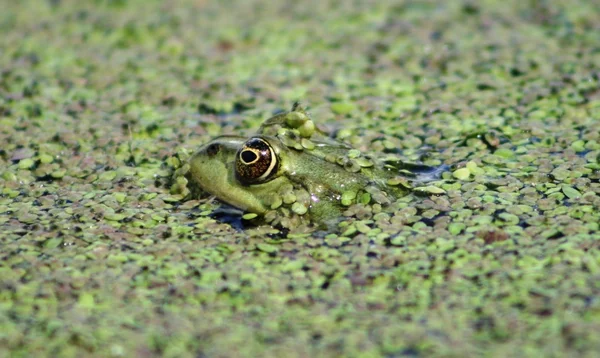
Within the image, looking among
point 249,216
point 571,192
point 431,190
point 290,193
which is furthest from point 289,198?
point 571,192

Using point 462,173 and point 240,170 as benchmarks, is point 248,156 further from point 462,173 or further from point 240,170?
point 462,173

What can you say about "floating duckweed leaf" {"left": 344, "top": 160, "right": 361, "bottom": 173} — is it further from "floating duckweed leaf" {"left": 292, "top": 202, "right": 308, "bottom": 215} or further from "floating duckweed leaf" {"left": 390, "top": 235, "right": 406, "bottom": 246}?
"floating duckweed leaf" {"left": 390, "top": 235, "right": 406, "bottom": 246}

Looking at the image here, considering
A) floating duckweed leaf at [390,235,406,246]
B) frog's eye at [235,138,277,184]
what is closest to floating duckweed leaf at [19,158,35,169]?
frog's eye at [235,138,277,184]

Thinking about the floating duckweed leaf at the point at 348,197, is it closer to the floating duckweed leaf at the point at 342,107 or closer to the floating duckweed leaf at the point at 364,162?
the floating duckweed leaf at the point at 364,162

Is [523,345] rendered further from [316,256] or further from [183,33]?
[183,33]

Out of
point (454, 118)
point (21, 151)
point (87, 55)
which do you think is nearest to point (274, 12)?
point (87, 55)

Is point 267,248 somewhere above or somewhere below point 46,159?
below
